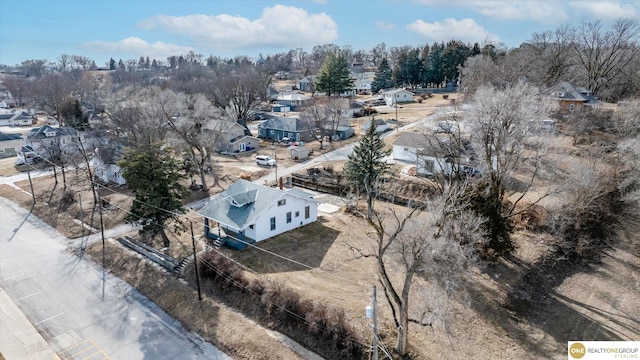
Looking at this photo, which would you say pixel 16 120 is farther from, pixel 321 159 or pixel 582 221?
pixel 582 221

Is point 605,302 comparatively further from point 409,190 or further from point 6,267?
point 6,267

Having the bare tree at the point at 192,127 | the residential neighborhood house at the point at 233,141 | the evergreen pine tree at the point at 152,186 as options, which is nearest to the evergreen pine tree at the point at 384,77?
the residential neighborhood house at the point at 233,141

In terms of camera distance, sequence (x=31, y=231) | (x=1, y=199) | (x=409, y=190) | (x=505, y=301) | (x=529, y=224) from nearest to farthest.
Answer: (x=505, y=301) → (x=529, y=224) → (x=31, y=231) → (x=409, y=190) → (x=1, y=199)

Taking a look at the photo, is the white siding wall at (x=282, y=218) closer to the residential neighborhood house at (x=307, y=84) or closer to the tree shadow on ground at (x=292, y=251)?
the tree shadow on ground at (x=292, y=251)

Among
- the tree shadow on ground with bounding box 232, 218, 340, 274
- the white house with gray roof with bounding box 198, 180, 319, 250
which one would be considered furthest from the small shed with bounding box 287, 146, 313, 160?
the tree shadow on ground with bounding box 232, 218, 340, 274

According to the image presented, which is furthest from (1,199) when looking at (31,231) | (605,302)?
(605,302)

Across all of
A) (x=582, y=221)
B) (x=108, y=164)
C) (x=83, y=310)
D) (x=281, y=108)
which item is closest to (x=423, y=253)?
(x=83, y=310)
